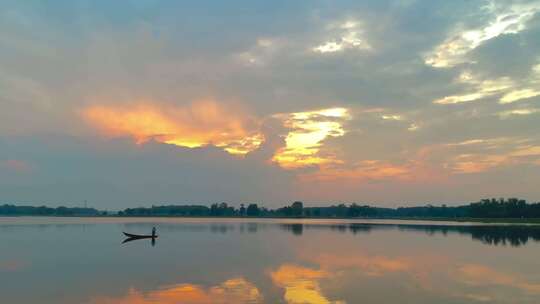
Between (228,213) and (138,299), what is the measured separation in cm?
17735

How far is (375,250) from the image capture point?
121 ft

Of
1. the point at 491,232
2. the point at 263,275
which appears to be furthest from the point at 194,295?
the point at 491,232

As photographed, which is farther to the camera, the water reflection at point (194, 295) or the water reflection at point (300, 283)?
the water reflection at point (300, 283)

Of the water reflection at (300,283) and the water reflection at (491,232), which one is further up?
the water reflection at (491,232)

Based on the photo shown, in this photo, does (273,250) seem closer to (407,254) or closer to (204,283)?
(407,254)

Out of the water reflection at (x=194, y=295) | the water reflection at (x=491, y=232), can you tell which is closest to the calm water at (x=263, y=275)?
the water reflection at (x=194, y=295)

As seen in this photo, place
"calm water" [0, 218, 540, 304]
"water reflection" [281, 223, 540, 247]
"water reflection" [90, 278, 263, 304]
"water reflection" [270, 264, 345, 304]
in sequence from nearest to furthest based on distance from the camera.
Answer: "water reflection" [90, 278, 263, 304] → "water reflection" [270, 264, 345, 304] → "calm water" [0, 218, 540, 304] → "water reflection" [281, 223, 540, 247]

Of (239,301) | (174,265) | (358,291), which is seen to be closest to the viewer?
(239,301)

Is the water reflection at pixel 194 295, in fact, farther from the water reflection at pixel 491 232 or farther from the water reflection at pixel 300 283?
the water reflection at pixel 491 232

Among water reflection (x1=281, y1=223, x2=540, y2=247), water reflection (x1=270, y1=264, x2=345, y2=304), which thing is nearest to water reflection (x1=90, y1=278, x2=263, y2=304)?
water reflection (x1=270, y1=264, x2=345, y2=304)

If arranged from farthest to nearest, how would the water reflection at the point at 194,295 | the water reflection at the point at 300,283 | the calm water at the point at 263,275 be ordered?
1. the calm water at the point at 263,275
2. the water reflection at the point at 300,283
3. the water reflection at the point at 194,295

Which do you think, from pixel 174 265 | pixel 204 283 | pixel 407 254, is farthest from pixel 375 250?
pixel 204 283

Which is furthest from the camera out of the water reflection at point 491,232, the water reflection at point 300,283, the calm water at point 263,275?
the water reflection at point 491,232

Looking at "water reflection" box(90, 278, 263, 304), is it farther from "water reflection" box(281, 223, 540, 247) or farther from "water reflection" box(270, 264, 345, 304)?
"water reflection" box(281, 223, 540, 247)
